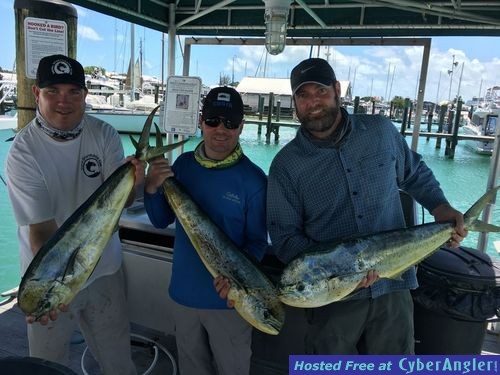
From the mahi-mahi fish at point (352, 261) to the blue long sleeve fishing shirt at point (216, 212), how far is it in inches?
18.6

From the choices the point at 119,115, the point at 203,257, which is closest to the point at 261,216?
the point at 203,257

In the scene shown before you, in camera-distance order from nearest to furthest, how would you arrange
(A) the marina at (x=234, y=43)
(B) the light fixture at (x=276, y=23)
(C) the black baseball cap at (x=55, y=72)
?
(C) the black baseball cap at (x=55, y=72), (A) the marina at (x=234, y=43), (B) the light fixture at (x=276, y=23)

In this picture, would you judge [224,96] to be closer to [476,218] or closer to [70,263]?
[70,263]

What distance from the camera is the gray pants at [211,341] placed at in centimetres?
213

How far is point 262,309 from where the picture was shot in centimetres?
174

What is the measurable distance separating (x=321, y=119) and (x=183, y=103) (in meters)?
2.50

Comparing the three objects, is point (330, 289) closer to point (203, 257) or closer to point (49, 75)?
point (203, 257)

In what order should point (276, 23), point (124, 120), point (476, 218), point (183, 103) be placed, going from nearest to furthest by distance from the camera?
1. point (476, 218)
2. point (276, 23)
3. point (183, 103)
4. point (124, 120)

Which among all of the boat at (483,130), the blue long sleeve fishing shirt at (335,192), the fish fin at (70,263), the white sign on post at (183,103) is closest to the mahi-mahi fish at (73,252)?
the fish fin at (70,263)

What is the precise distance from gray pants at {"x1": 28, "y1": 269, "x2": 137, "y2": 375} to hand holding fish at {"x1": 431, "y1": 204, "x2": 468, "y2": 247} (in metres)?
1.85

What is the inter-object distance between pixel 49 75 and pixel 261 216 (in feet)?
4.20

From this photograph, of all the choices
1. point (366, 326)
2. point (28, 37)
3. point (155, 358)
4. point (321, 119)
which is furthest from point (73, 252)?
point (28, 37)

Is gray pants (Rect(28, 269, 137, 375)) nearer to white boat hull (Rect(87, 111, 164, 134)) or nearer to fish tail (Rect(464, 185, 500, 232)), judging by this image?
fish tail (Rect(464, 185, 500, 232))

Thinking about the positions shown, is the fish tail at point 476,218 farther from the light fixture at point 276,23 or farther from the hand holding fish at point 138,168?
the light fixture at point 276,23
